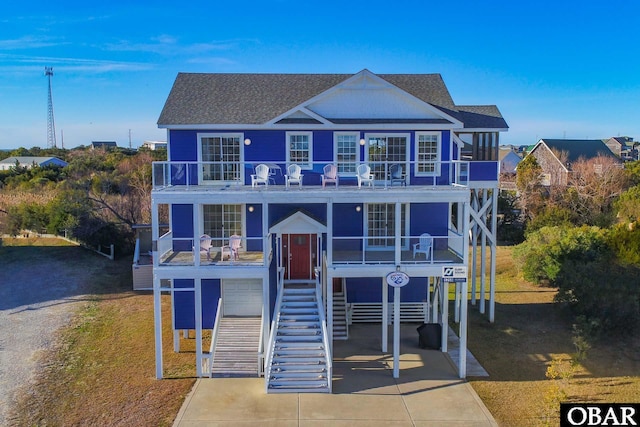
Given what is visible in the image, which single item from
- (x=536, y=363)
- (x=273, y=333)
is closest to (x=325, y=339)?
(x=273, y=333)

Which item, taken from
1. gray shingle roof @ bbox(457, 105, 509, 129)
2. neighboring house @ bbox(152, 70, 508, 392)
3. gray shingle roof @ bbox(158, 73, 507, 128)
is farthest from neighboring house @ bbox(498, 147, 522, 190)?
neighboring house @ bbox(152, 70, 508, 392)

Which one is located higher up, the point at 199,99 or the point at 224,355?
the point at 199,99

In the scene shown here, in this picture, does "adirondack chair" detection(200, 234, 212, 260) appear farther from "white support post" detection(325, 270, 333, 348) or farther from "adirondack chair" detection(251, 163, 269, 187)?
"white support post" detection(325, 270, 333, 348)

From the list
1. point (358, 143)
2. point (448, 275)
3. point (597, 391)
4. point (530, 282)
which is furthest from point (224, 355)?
point (530, 282)

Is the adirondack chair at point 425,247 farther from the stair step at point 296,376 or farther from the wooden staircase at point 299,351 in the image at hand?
the stair step at point 296,376

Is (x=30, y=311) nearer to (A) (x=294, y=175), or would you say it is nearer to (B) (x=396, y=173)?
(A) (x=294, y=175)

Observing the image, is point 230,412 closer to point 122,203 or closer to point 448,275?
point 448,275
